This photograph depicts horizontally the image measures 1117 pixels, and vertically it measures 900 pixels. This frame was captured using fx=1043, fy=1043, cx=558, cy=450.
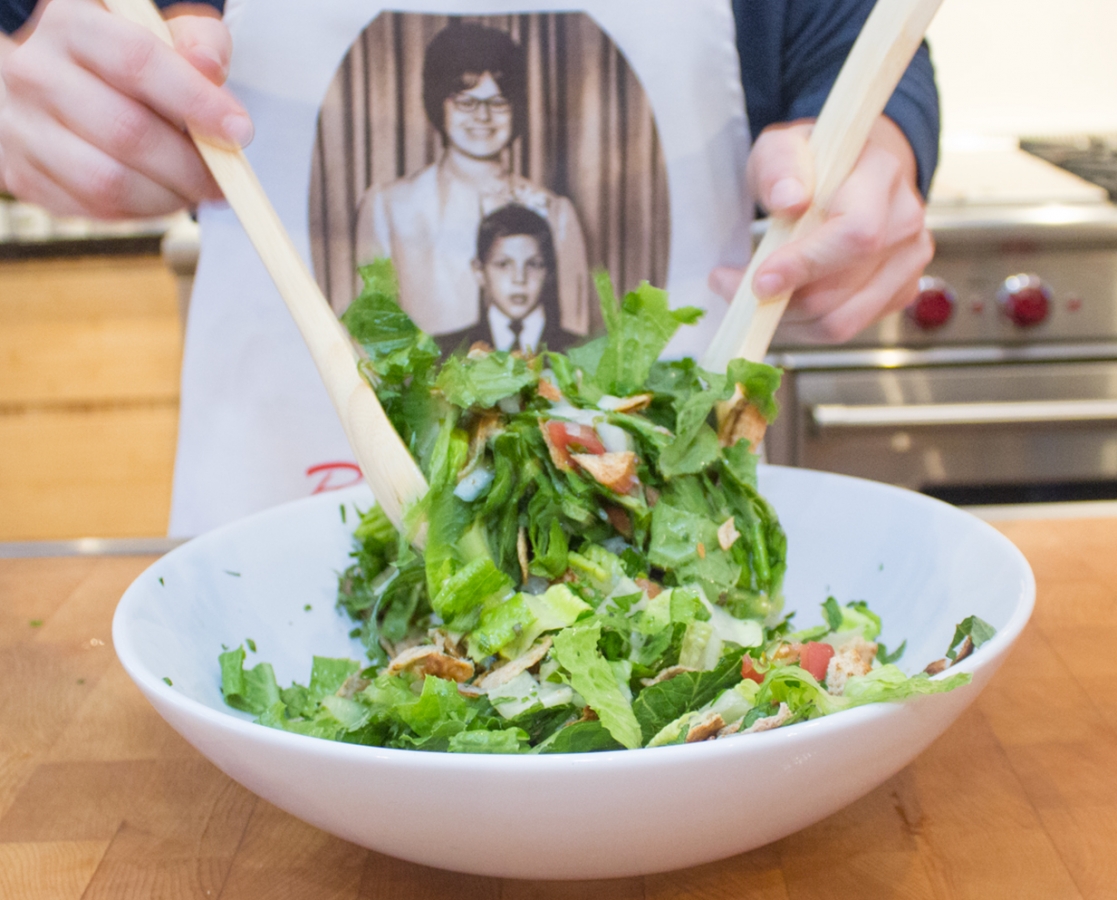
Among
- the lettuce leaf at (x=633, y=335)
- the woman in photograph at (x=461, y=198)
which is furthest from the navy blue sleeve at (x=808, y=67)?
the lettuce leaf at (x=633, y=335)

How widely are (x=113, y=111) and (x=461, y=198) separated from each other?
21.3 inches

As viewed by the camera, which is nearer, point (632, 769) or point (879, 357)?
point (632, 769)

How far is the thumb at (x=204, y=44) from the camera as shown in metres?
0.80

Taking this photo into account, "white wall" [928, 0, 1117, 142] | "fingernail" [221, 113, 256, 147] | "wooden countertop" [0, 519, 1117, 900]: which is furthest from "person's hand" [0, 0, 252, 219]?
"white wall" [928, 0, 1117, 142]

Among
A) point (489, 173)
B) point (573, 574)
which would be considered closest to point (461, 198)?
point (489, 173)

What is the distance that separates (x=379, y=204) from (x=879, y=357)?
105 cm

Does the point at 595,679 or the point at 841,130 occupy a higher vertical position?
the point at 841,130

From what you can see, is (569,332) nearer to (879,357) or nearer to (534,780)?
(879,357)

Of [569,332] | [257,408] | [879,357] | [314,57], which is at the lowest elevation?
[879,357]

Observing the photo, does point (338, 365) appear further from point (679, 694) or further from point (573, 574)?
point (679, 694)

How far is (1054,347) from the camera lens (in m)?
2.00

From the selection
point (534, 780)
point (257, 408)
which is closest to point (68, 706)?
point (534, 780)

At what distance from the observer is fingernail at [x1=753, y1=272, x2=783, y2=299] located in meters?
0.81

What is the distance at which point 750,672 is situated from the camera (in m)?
0.61
